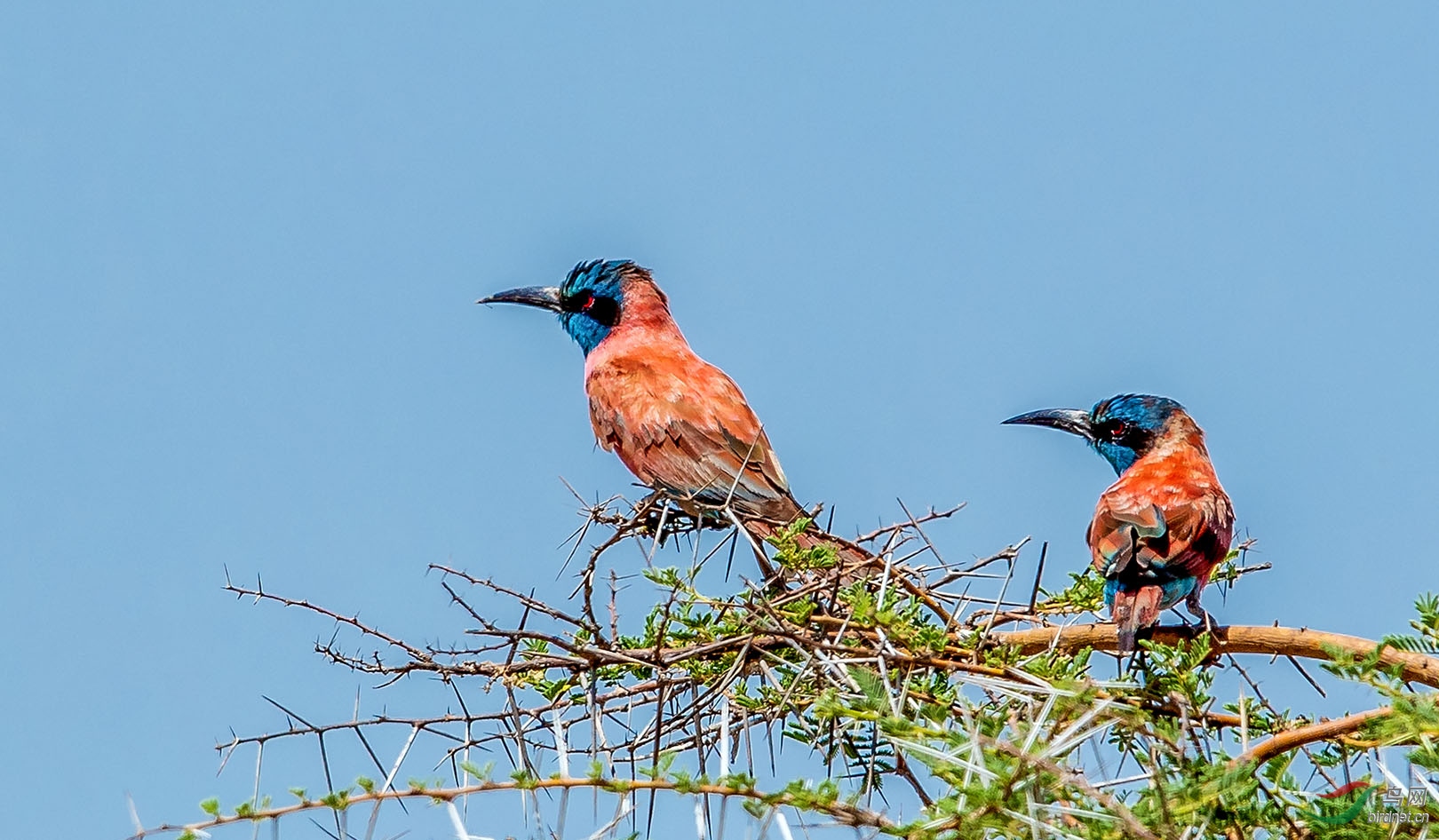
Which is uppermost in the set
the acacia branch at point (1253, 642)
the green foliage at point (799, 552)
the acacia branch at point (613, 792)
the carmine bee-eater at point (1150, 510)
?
the carmine bee-eater at point (1150, 510)

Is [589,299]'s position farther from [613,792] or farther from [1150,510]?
[613,792]

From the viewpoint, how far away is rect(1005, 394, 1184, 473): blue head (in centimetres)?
636

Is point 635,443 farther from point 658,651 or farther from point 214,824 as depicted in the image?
point 214,824

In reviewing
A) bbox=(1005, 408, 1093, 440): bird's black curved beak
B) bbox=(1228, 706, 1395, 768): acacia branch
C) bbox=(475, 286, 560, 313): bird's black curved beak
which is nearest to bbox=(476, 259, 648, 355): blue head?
bbox=(475, 286, 560, 313): bird's black curved beak

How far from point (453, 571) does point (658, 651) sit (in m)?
0.79

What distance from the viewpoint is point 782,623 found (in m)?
3.22

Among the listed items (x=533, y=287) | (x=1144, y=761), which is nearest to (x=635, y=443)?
(x=533, y=287)

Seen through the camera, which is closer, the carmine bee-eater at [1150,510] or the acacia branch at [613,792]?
the acacia branch at [613,792]

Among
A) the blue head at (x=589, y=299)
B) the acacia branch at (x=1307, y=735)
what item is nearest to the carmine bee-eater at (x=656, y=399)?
the blue head at (x=589, y=299)

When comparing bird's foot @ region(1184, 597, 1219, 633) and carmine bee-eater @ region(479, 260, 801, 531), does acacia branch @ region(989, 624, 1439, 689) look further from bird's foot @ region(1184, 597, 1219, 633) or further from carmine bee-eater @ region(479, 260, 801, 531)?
carmine bee-eater @ region(479, 260, 801, 531)

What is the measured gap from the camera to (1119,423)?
651 cm

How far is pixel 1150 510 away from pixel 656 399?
251 centimetres

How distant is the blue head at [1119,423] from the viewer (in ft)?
20.9

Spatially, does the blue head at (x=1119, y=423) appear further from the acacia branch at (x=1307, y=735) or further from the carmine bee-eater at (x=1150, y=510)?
the acacia branch at (x=1307, y=735)
